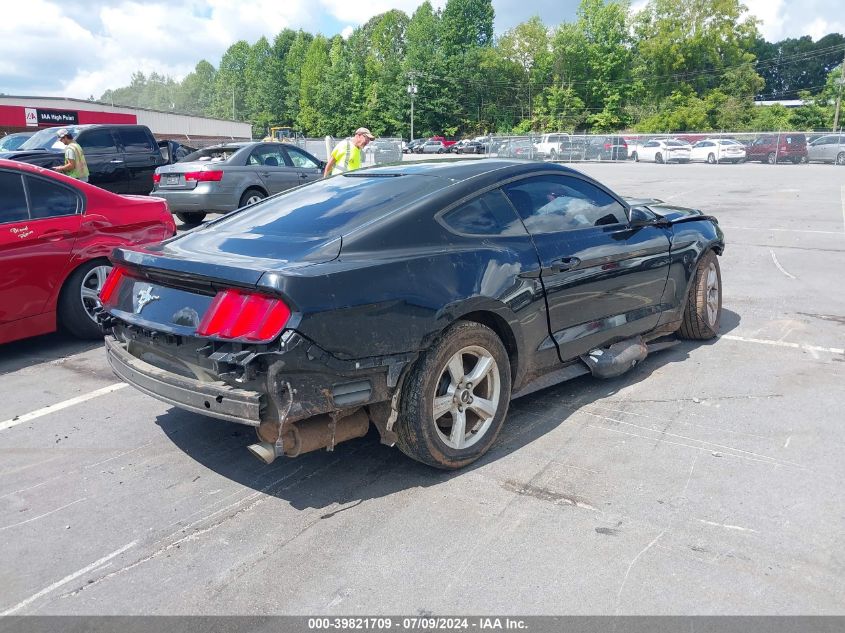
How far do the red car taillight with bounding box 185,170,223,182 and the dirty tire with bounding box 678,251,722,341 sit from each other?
8.43 m

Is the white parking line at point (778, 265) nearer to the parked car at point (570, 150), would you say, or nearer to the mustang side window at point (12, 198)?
the mustang side window at point (12, 198)

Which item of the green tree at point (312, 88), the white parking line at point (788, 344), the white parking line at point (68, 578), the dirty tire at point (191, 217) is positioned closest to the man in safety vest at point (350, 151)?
the dirty tire at point (191, 217)

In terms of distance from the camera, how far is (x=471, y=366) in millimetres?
3816

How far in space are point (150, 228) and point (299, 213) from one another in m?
3.20

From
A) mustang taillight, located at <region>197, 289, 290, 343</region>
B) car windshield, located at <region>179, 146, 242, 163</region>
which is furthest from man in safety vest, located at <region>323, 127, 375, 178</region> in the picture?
mustang taillight, located at <region>197, 289, 290, 343</region>

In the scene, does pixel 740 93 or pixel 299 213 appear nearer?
pixel 299 213

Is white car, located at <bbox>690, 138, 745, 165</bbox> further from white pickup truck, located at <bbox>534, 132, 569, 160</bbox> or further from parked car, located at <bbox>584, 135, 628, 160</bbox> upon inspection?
white pickup truck, located at <bbox>534, 132, 569, 160</bbox>

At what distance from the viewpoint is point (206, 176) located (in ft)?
38.5

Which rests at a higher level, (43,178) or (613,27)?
(613,27)

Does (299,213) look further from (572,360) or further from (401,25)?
(401,25)

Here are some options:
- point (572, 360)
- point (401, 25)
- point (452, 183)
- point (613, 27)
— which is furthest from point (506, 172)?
point (401, 25)

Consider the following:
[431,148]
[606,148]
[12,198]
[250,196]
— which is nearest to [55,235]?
[12,198]

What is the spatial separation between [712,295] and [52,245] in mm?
5464

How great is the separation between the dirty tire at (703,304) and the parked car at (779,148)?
3729 centimetres
